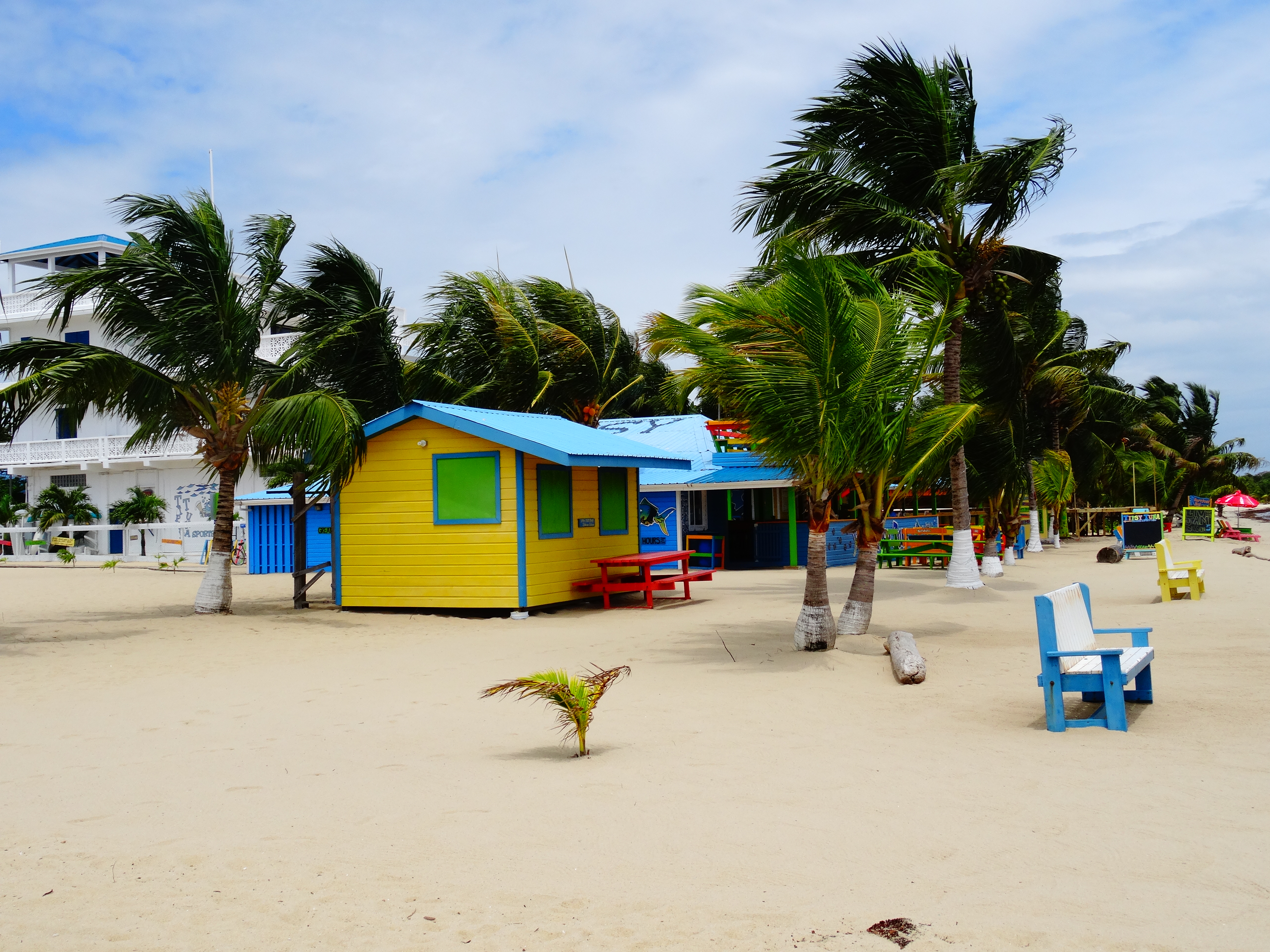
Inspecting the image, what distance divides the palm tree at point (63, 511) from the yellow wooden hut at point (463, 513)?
18.7 m

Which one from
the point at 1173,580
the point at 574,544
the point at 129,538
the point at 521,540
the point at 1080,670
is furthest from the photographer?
the point at 129,538

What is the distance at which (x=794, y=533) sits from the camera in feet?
73.4

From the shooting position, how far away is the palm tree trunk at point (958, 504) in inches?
652

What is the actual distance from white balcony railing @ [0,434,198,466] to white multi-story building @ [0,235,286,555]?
1.0 inches

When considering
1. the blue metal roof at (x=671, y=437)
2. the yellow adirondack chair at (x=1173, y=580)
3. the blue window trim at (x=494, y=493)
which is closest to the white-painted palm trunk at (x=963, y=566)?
the yellow adirondack chair at (x=1173, y=580)

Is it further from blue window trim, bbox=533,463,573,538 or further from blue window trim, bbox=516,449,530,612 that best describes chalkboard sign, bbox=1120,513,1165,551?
blue window trim, bbox=516,449,530,612

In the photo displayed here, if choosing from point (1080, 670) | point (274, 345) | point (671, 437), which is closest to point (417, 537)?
point (1080, 670)

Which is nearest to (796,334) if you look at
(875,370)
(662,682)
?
(875,370)

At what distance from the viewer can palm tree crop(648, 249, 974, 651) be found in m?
9.54

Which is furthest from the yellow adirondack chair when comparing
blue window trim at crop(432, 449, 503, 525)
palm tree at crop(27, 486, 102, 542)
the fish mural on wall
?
palm tree at crop(27, 486, 102, 542)

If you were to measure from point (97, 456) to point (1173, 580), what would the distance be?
28.3 metres

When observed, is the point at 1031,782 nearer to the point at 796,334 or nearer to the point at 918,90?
the point at 796,334

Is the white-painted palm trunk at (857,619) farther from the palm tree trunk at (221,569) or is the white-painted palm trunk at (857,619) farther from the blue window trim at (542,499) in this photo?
the palm tree trunk at (221,569)

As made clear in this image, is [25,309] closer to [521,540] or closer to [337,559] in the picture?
[337,559]
